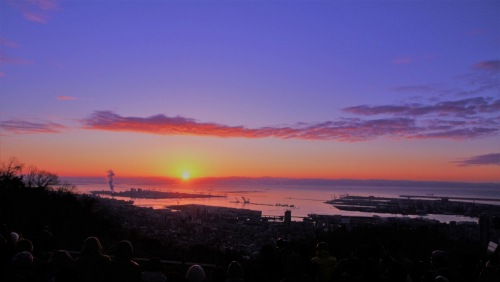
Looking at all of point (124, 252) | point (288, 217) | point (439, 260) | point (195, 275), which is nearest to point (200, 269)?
point (195, 275)

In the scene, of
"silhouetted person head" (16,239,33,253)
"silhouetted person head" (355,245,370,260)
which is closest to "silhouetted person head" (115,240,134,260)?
"silhouetted person head" (16,239,33,253)

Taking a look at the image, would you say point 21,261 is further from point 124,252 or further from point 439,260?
point 439,260

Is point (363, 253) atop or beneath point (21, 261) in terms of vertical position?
atop

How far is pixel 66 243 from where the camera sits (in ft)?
30.1

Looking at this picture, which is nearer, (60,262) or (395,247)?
(60,262)

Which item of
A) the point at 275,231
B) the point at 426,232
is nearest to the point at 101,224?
the point at 275,231

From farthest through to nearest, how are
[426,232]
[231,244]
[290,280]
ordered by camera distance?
1. [231,244]
2. [426,232]
3. [290,280]

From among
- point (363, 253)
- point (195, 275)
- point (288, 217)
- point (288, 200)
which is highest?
point (363, 253)

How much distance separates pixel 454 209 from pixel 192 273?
82.3 feet

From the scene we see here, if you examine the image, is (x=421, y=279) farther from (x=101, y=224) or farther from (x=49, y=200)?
(x=49, y=200)

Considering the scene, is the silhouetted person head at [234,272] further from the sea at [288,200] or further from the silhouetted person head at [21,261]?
the sea at [288,200]

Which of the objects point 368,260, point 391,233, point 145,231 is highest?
point 368,260

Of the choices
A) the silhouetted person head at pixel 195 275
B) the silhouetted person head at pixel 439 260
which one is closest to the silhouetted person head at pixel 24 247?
the silhouetted person head at pixel 195 275

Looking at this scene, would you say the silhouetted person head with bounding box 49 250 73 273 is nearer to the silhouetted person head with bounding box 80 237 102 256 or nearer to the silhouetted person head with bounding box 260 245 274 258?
the silhouetted person head with bounding box 80 237 102 256
